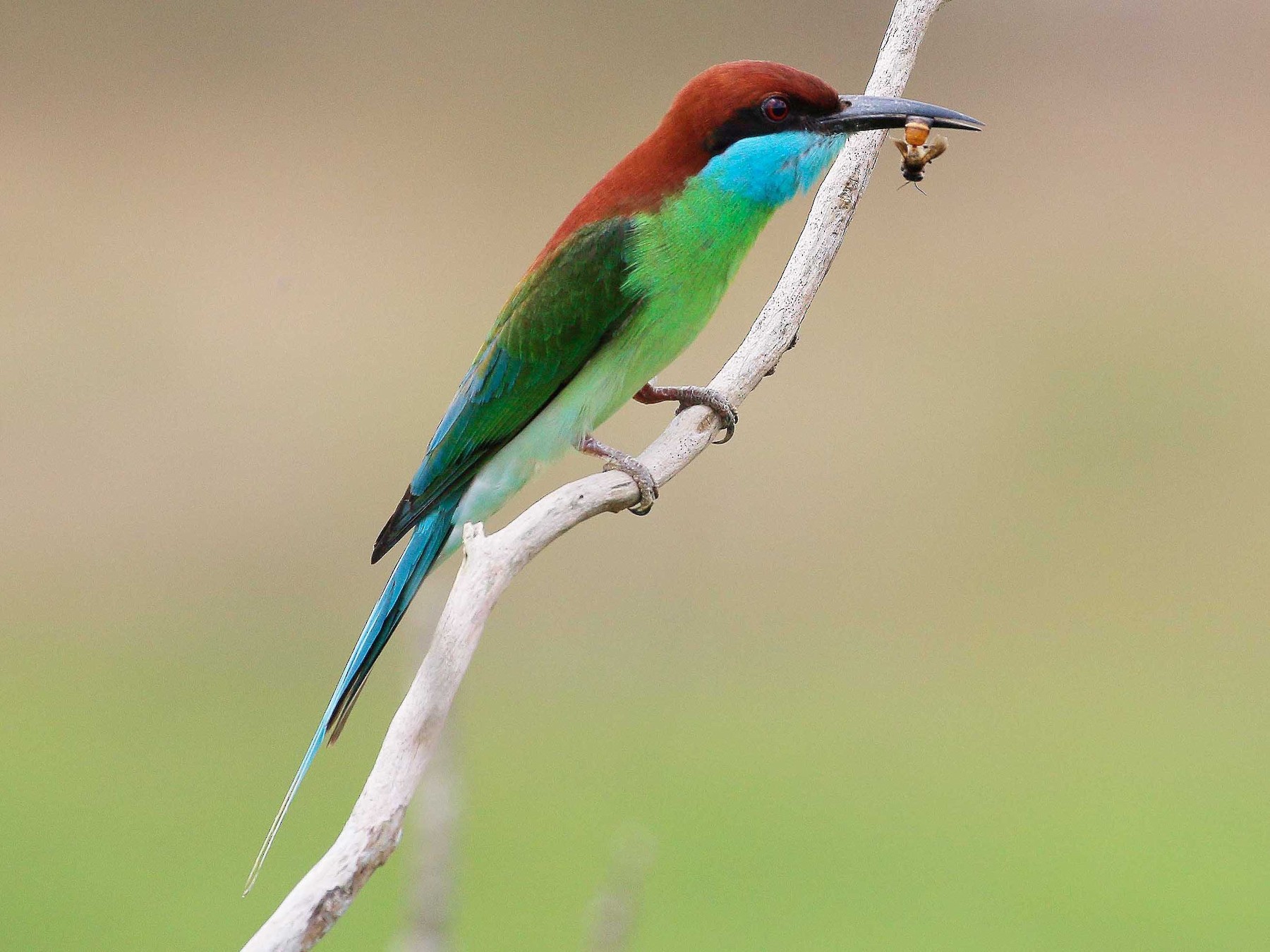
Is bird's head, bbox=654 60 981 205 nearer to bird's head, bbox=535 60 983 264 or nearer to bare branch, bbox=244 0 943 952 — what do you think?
bird's head, bbox=535 60 983 264

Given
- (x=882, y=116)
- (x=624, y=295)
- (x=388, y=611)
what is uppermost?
(x=882, y=116)

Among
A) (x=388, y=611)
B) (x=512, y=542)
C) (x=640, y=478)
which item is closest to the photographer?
(x=512, y=542)

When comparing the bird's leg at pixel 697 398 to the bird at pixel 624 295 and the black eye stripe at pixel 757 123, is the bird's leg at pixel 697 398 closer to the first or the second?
the bird at pixel 624 295

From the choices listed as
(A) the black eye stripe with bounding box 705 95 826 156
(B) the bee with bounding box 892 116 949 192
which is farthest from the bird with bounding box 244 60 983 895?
(B) the bee with bounding box 892 116 949 192

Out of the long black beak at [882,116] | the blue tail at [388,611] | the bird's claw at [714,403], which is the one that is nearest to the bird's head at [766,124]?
the long black beak at [882,116]

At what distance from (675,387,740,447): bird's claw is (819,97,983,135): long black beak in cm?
42

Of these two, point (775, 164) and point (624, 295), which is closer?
point (775, 164)

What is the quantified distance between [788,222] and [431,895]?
702 cm

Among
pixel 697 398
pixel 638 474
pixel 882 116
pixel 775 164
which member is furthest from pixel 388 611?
pixel 882 116

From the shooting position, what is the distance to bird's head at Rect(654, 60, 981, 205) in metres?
2.02

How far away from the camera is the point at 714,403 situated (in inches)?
84.4

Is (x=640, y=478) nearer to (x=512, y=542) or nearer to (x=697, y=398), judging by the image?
(x=697, y=398)

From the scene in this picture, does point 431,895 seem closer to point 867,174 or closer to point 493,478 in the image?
point 493,478

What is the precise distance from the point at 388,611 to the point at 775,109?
3.01ft
